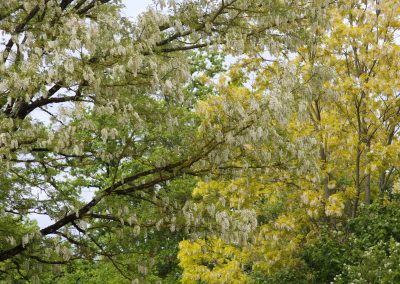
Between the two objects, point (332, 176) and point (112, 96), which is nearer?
point (112, 96)

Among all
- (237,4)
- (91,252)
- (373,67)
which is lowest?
(91,252)

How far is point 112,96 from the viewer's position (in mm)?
→ 9039

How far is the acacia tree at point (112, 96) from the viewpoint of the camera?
326 inches

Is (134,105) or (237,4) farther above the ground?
(237,4)

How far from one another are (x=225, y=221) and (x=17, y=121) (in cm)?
372

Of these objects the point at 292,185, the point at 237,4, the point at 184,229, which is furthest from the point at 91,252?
the point at 292,185

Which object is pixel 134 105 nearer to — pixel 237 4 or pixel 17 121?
pixel 17 121

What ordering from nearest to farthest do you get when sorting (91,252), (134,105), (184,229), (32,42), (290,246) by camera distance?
(32,42), (134,105), (184,229), (91,252), (290,246)

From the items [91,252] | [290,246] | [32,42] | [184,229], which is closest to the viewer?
[32,42]

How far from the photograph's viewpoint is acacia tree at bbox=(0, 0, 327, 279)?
827 cm

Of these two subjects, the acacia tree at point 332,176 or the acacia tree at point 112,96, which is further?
the acacia tree at point 332,176

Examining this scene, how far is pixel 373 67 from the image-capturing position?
1584 centimetres

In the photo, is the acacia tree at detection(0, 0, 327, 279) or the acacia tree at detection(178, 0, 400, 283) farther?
the acacia tree at detection(178, 0, 400, 283)

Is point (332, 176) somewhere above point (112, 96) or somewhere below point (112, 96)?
above
